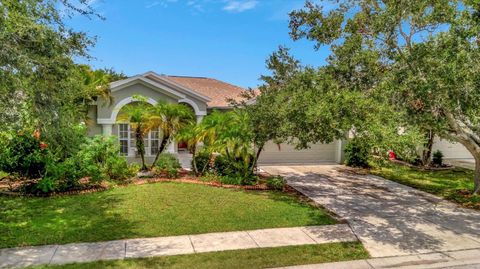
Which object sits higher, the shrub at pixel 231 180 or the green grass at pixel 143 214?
the shrub at pixel 231 180

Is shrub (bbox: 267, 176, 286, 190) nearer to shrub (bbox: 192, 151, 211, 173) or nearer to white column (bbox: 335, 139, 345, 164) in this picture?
shrub (bbox: 192, 151, 211, 173)

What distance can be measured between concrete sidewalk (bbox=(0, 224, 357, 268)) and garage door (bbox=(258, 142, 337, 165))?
1178cm

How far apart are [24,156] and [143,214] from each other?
208 inches

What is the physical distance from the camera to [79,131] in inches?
495

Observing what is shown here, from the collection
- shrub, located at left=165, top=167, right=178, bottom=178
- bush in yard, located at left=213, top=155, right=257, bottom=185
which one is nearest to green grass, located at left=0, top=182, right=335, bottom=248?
bush in yard, located at left=213, top=155, right=257, bottom=185

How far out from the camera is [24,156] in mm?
11945

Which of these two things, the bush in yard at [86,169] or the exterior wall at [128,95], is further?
the exterior wall at [128,95]

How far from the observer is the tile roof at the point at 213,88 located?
74.6ft

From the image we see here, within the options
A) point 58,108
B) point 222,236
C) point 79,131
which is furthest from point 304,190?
point 58,108

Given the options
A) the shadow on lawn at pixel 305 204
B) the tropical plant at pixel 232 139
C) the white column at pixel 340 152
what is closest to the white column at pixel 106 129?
the tropical plant at pixel 232 139

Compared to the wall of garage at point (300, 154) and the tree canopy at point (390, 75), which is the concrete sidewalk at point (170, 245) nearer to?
the tree canopy at point (390, 75)

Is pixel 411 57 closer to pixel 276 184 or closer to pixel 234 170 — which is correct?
pixel 276 184

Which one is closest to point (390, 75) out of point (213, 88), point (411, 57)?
point (411, 57)

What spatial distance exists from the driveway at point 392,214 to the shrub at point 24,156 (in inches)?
375
